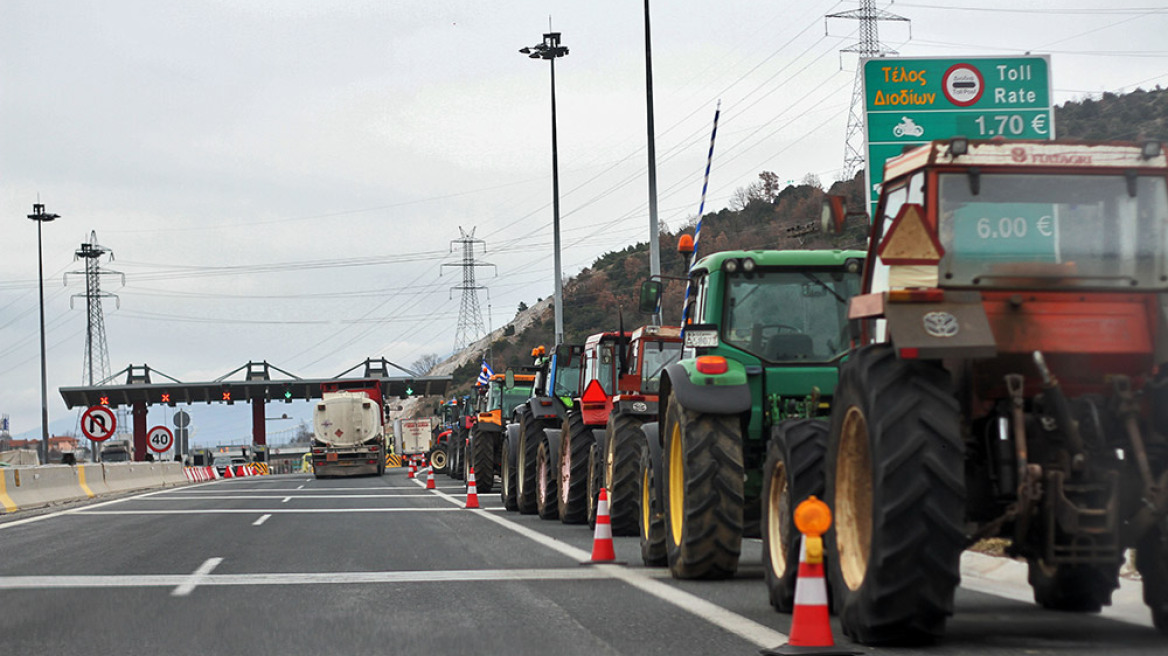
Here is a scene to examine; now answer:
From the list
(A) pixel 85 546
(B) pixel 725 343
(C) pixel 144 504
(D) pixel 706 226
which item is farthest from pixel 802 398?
(D) pixel 706 226

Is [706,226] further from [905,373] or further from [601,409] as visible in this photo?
[905,373]

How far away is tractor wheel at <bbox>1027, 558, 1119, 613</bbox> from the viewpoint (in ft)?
26.8

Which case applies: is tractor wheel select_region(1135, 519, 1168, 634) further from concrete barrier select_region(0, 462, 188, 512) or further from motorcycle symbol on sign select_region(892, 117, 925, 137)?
concrete barrier select_region(0, 462, 188, 512)

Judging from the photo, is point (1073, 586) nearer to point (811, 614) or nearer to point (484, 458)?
point (811, 614)

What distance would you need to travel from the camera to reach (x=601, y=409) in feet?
60.4

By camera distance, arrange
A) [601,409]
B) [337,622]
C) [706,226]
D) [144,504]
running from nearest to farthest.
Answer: [337,622] < [601,409] < [144,504] < [706,226]

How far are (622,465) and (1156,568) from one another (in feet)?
28.1

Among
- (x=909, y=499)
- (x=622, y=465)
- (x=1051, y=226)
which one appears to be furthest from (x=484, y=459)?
(x=909, y=499)

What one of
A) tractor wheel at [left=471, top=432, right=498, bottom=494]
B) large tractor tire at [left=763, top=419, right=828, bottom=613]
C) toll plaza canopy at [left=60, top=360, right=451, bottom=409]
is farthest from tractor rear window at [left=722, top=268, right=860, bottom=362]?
toll plaza canopy at [left=60, top=360, right=451, bottom=409]

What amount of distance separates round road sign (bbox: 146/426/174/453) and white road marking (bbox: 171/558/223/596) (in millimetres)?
26734

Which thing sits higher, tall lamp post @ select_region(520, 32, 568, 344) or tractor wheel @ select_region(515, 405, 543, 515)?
tall lamp post @ select_region(520, 32, 568, 344)

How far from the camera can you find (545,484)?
21.0 m

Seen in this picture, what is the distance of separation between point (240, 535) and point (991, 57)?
1039 centimetres

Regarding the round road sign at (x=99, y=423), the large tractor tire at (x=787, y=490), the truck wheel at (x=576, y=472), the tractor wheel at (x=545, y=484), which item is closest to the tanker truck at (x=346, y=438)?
the round road sign at (x=99, y=423)
